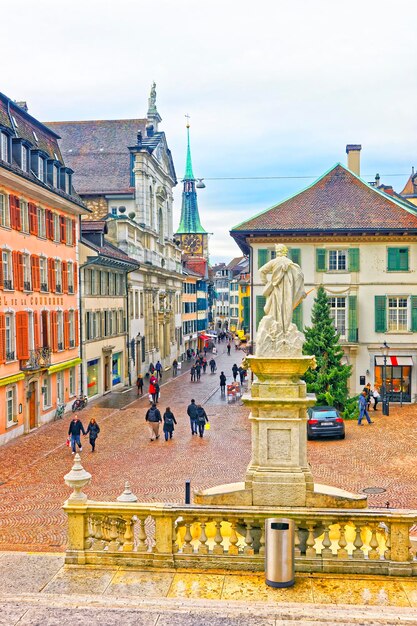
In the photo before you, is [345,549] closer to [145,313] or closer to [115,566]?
[115,566]

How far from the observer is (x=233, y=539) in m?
9.96

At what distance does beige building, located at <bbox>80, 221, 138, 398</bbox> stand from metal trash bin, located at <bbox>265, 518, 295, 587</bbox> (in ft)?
96.7

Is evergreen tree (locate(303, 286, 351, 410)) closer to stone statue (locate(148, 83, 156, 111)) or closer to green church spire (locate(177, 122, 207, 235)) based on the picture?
stone statue (locate(148, 83, 156, 111))

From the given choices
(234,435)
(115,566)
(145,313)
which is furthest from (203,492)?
(145,313)

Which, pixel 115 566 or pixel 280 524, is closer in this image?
pixel 280 524

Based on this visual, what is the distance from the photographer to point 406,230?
3712 centimetres

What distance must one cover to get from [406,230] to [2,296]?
71.2 ft

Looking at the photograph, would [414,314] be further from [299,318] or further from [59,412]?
[59,412]

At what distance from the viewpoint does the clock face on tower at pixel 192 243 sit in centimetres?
12644

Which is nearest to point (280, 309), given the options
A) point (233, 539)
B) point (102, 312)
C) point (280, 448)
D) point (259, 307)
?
point (280, 448)

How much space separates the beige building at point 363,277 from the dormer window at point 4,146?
45.7 feet

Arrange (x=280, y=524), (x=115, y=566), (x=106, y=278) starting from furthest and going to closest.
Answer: (x=106, y=278), (x=115, y=566), (x=280, y=524)

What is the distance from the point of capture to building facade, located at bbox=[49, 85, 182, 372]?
167ft

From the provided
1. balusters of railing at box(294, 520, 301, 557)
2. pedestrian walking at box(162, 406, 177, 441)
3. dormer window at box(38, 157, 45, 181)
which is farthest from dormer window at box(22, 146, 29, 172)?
balusters of railing at box(294, 520, 301, 557)
